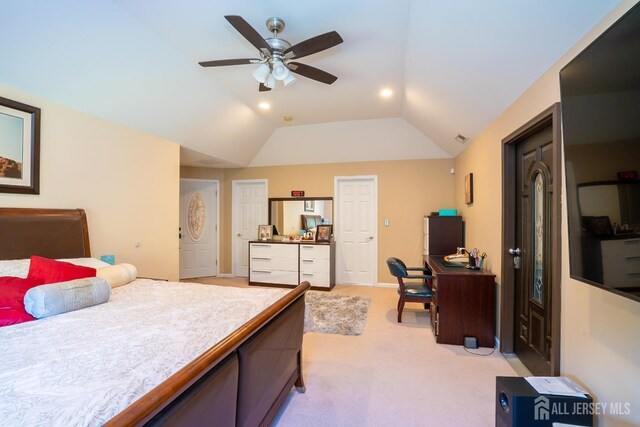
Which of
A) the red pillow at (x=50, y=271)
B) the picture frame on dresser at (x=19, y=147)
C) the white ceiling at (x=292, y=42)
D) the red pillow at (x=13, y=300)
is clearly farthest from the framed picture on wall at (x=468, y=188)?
the picture frame on dresser at (x=19, y=147)

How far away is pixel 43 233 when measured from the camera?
7.60ft

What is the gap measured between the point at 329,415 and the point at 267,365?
0.67 metres

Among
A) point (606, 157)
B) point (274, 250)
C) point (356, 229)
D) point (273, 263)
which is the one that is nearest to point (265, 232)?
point (274, 250)

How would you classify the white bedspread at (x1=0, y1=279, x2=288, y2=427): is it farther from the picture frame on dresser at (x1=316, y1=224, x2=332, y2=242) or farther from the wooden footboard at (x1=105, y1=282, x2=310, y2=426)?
the picture frame on dresser at (x1=316, y1=224, x2=332, y2=242)

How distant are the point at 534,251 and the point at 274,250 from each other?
3.90m

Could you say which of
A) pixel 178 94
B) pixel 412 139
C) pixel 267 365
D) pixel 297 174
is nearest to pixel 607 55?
pixel 267 365

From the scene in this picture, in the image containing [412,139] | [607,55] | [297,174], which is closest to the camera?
[607,55]

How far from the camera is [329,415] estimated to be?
1865 mm

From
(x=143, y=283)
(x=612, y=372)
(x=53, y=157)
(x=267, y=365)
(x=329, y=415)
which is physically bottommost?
(x=329, y=415)

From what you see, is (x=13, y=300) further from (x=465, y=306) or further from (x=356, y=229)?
(x=356, y=229)

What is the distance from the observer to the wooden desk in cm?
280

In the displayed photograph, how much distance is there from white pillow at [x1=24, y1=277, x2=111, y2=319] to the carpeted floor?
142 cm

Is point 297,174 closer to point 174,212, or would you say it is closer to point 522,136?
point 174,212

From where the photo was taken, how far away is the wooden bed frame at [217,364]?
2.85 feet
